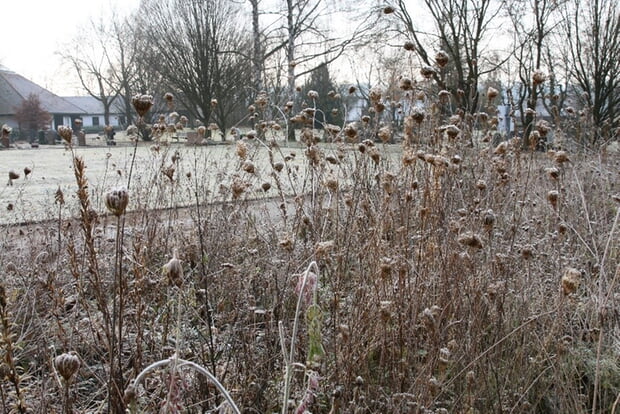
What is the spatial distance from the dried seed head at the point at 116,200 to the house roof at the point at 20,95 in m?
48.2

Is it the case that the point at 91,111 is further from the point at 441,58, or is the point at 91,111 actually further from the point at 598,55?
the point at 441,58

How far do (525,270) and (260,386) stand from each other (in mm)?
1632

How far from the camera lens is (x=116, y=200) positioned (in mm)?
961

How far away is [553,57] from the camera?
1554 centimetres

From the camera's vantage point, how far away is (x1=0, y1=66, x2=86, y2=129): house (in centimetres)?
4391

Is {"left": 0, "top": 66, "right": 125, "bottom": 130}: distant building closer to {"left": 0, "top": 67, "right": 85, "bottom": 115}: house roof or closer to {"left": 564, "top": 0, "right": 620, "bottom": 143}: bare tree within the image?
{"left": 0, "top": 67, "right": 85, "bottom": 115}: house roof

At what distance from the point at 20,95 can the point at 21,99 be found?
35.8 inches

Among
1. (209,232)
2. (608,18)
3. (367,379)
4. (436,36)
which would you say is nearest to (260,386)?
(367,379)

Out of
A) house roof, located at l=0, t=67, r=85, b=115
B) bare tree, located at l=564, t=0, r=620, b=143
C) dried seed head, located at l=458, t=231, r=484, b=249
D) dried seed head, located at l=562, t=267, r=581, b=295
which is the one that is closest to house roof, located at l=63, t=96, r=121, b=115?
house roof, located at l=0, t=67, r=85, b=115

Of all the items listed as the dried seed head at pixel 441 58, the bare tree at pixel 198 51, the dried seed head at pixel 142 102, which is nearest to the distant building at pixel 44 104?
the bare tree at pixel 198 51

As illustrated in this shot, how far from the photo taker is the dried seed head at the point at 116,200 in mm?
958

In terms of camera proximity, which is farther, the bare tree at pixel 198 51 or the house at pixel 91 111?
the house at pixel 91 111

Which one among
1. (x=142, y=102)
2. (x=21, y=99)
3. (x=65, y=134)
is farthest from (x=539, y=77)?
(x=21, y=99)

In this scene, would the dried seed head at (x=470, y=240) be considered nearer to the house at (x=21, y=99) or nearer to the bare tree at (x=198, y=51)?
the bare tree at (x=198, y=51)
